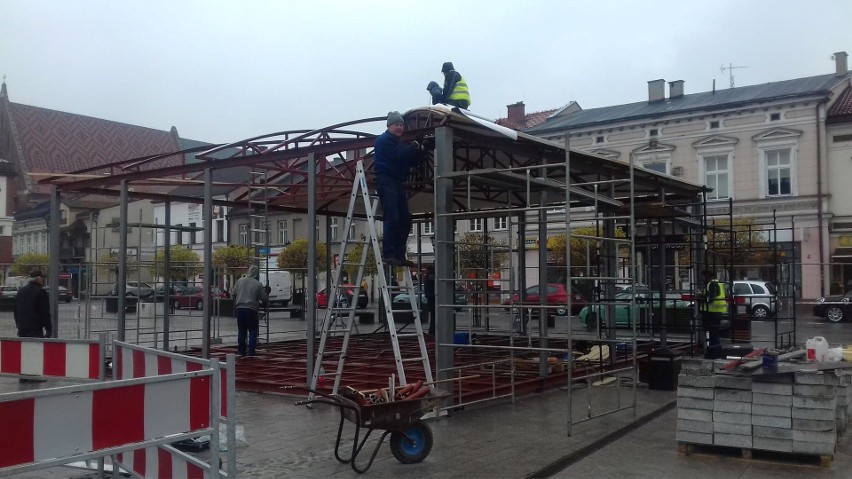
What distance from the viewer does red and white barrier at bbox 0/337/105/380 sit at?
6.86 m

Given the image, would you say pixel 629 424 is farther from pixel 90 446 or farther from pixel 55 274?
pixel 55 274

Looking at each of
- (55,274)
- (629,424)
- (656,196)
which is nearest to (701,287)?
(656,196)

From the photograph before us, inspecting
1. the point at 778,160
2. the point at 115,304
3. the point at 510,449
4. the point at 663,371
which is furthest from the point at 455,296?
the point at 778,160

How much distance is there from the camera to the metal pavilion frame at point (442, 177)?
30.9 ft

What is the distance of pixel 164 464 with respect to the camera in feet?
17.6

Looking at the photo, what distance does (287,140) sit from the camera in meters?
11.6

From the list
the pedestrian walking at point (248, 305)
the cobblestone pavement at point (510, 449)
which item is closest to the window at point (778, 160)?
the pedestrian walking at point (248, 305)

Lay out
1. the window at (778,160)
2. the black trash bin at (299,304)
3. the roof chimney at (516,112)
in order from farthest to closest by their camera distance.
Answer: the roof chimney at (516,112), the window at (778,160), the black trash bin at (299,304)

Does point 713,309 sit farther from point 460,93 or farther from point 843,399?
point 460,93

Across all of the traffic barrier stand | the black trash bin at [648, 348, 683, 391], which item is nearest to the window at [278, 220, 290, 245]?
the black trash bin at [648, 348, 683, 391]

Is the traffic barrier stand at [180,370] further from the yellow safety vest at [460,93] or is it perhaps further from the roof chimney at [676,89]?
the roof chimney at [676,89]

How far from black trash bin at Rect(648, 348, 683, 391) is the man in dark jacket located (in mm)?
9809

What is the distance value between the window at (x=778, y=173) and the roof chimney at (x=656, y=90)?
8194 millimetres

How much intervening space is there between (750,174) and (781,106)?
3434 millimetres
